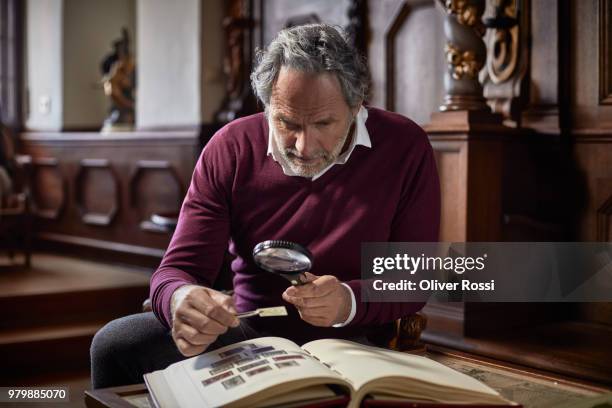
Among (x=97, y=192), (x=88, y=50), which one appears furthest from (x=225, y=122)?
(x=88, y=50)

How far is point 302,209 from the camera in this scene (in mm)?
2018

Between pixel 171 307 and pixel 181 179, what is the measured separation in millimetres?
3657

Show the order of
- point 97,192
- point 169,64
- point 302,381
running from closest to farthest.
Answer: point 302,381 < point 169,64 < point 97,192

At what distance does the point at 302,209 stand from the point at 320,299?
409mm

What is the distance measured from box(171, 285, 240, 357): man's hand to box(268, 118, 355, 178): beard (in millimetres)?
438

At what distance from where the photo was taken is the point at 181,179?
209 inches

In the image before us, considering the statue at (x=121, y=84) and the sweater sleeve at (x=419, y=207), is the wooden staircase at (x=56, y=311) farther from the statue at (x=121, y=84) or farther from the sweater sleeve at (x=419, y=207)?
the sweater sleeve at (x=419, y=207)

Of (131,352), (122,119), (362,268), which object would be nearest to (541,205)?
(362,268)

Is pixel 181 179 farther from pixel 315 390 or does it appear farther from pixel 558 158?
pixel 315 390

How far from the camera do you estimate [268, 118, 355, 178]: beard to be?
1.92 metres

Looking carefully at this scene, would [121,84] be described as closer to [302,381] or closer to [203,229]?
[203,229]

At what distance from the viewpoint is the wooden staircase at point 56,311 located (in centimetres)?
421

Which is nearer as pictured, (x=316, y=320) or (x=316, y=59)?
(x=316, y=320)

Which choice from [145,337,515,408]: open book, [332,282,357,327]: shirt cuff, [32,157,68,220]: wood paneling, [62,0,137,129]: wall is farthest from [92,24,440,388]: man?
[62,0,137,129]: wall
